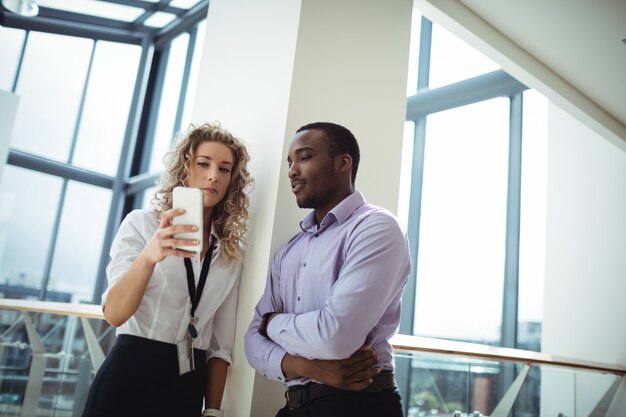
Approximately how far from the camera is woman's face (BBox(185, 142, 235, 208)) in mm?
2168

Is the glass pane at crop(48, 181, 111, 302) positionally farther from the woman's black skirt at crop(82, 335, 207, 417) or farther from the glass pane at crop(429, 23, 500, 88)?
the woman's black skirt at crop(82, 335, 207, 417)

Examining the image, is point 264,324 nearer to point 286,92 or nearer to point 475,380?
point 286,92

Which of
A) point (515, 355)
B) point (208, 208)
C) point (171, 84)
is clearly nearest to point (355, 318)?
point (208, 208)

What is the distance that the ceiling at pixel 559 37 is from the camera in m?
3.20

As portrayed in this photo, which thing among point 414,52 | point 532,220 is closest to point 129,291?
point 532,220

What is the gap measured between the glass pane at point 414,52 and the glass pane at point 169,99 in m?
4.72

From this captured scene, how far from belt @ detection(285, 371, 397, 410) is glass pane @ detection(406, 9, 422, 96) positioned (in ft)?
16.9

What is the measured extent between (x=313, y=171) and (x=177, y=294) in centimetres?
69

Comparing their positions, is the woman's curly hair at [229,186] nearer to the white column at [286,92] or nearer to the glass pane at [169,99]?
the white column at [286,92]

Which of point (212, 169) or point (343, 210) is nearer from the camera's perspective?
point (343, 210)

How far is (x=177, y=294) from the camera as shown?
2025mm

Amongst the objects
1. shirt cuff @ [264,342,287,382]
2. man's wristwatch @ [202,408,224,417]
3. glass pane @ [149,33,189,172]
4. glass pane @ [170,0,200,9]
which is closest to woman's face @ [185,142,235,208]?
shirt cuff @ [264,342,287,382]

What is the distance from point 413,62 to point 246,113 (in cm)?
461

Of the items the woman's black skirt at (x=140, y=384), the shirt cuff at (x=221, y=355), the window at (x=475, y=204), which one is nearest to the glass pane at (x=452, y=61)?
the window at (x=475, y=204)
